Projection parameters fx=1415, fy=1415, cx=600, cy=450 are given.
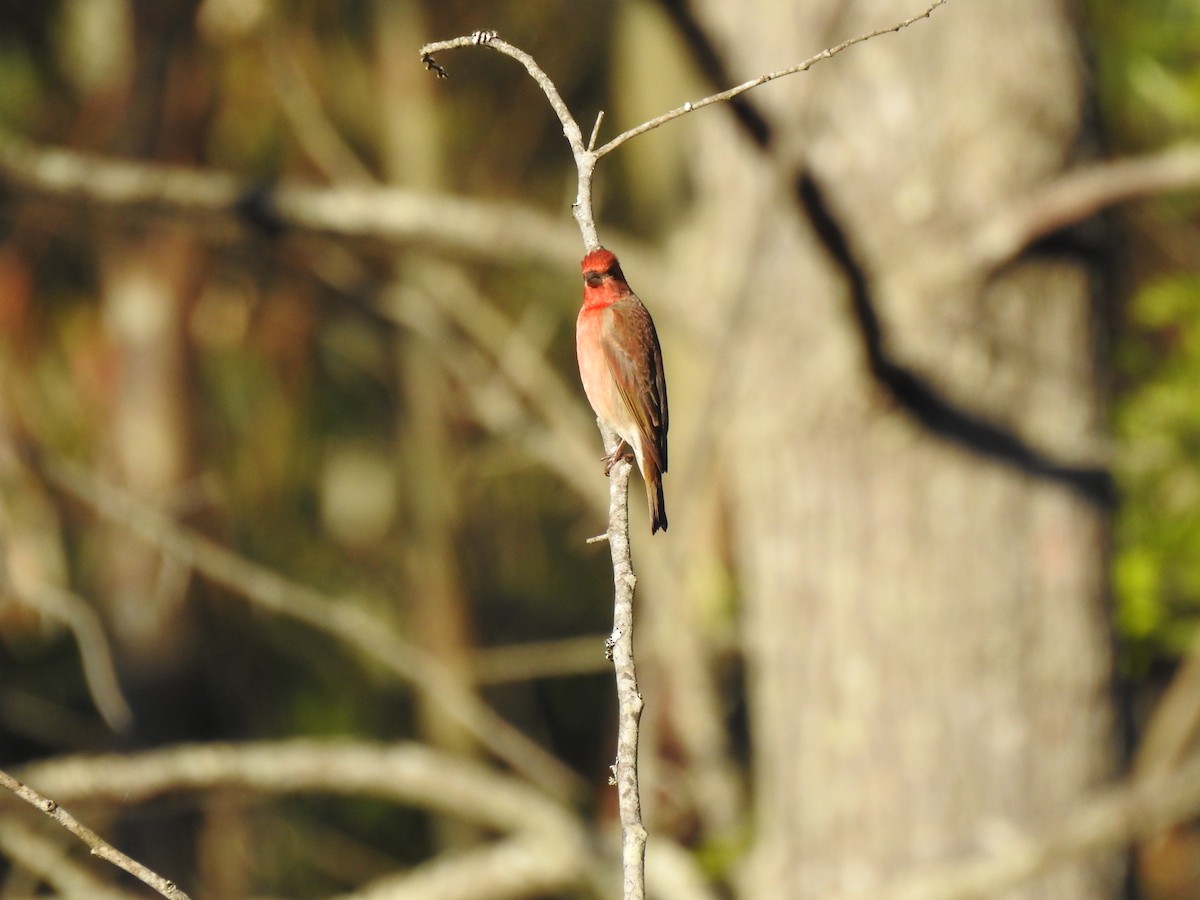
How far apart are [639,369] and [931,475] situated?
59.2 inches

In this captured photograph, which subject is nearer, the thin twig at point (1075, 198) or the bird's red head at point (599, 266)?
the bird's red head at point (599, 266)

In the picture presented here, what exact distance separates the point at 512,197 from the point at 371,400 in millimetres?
3047

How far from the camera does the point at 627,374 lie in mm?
3303

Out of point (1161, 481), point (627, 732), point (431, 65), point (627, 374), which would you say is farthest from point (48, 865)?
point (1161, 481)

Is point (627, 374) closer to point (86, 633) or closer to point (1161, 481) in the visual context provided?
point (86, 633)

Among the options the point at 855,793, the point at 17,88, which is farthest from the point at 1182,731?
the point at 17,88

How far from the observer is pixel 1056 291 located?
14.8ft

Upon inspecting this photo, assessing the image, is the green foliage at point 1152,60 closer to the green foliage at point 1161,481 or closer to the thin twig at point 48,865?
the green foliage at point 1161,481

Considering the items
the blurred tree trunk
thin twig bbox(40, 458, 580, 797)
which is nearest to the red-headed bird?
the blurred tree trunk

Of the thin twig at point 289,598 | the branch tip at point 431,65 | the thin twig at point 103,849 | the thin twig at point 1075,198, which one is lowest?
the thin twig at point 103,849

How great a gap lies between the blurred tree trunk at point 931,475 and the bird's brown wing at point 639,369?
100 centimetres

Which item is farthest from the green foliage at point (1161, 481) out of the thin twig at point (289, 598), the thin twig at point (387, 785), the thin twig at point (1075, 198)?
the thin twig at point (289, 598)

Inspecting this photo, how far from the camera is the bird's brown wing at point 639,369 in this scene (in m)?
3.12

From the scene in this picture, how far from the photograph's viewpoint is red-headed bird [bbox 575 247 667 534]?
305 centimetres
